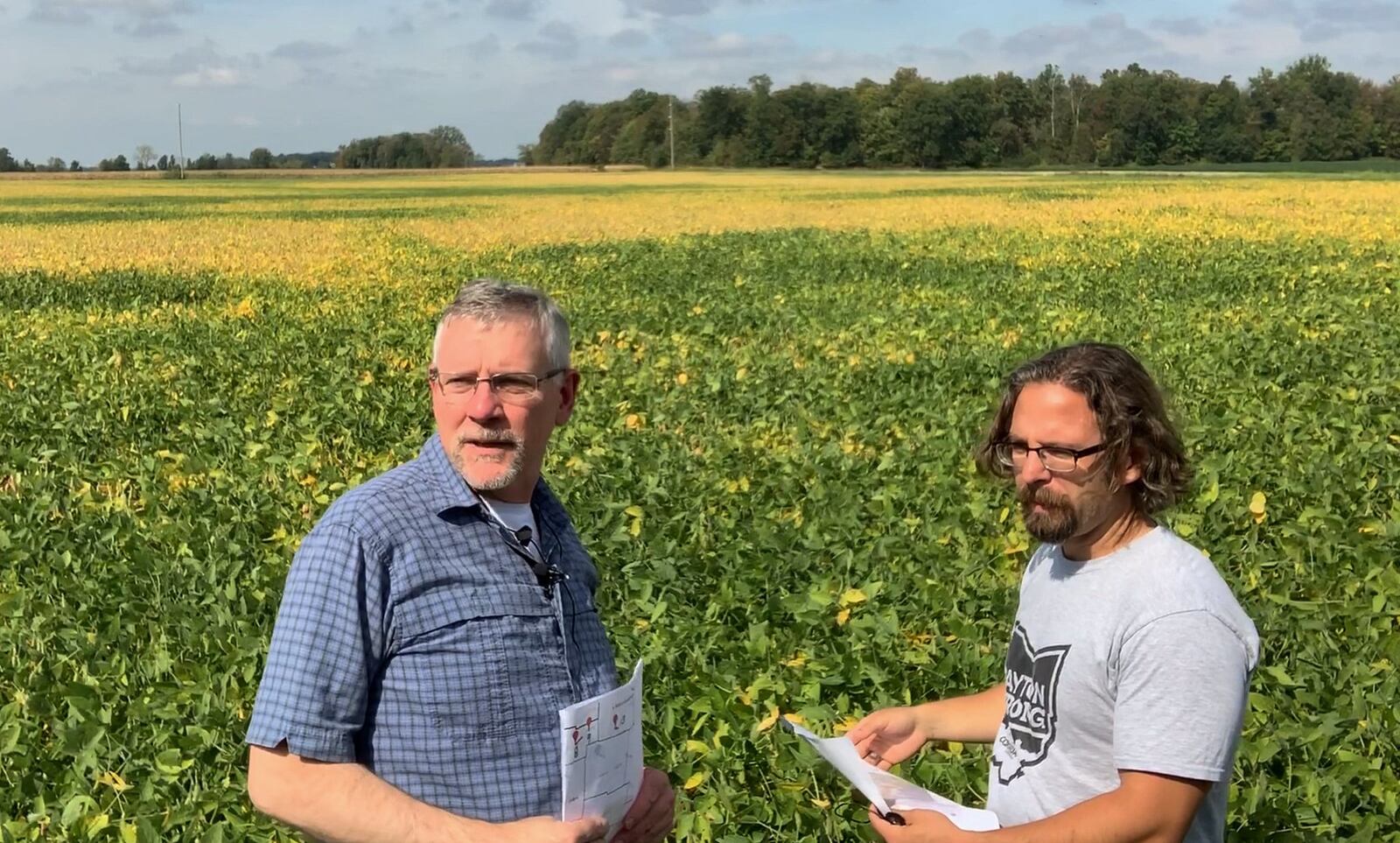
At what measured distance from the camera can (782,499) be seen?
5.97m

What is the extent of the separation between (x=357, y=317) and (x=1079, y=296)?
23.8ft

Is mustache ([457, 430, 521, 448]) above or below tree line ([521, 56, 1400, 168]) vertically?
below

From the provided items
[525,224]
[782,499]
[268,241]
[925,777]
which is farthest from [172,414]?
[525,224]

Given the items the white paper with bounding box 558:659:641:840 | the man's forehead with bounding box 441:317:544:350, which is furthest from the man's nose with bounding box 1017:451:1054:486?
the man's forehead with bounding box 441:317:544:350

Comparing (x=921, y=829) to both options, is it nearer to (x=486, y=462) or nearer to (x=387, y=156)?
(x=486, y=462)

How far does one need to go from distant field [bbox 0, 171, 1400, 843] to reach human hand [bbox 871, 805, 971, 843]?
3.68 feet

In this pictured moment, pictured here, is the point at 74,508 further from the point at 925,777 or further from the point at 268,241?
the point at 268,241

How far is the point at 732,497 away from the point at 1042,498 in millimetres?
3986

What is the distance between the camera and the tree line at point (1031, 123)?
95250 mm

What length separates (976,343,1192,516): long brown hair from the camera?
1.99m

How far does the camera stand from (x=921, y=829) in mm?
1941

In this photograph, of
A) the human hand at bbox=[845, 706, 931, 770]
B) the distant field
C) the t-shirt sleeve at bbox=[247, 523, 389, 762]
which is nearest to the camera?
the t-shirt sleeve at bbox=[247, 523, 389, 762]

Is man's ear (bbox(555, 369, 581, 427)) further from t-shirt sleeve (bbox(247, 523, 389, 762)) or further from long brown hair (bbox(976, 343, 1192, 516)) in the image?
long brown hair (bbox(976, 343, 1192, 516))

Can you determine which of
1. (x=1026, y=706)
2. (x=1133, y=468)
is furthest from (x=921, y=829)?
(x=1133, y=468)
